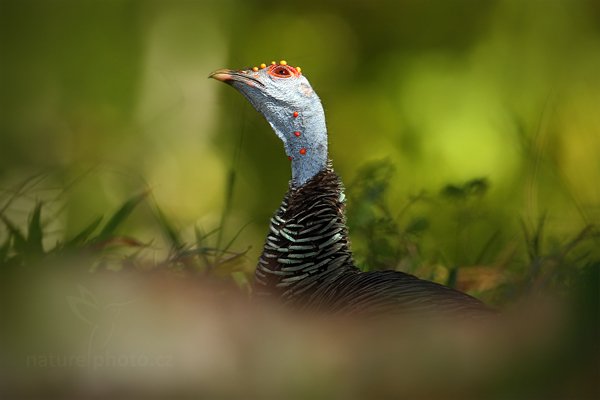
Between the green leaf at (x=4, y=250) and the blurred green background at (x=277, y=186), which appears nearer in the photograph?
the blurred green background at (x=277, y=186)

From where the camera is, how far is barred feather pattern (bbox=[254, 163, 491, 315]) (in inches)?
94.6

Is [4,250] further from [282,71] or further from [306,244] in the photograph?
[282,71]

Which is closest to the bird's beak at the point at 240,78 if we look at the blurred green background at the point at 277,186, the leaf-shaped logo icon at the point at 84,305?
the blurred green background at the point at 277,186

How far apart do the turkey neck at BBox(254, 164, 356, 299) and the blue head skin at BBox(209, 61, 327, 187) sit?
6 centimetres

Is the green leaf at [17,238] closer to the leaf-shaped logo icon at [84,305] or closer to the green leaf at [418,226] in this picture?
the leaf-shaped logo icon at [84,305]

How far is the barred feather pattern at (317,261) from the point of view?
2402 millimetres

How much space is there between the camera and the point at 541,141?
3.20 metres

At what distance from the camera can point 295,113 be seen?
2.83 metres

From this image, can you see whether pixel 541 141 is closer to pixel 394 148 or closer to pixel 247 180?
pixel 394 148

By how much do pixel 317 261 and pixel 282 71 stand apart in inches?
23.8

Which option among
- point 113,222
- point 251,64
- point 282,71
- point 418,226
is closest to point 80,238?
point 113,222

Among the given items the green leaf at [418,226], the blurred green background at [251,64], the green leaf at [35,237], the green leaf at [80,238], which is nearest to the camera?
the green leaf at [35,237]

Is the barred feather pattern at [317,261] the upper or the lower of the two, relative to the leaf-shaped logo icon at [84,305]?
lower

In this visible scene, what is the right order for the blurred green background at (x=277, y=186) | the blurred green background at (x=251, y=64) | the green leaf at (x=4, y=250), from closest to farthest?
the blurred green background at (x=277, y=186)
the green leaf at (x=4, y=250)
the blurred green background at (x=251, y=64)
